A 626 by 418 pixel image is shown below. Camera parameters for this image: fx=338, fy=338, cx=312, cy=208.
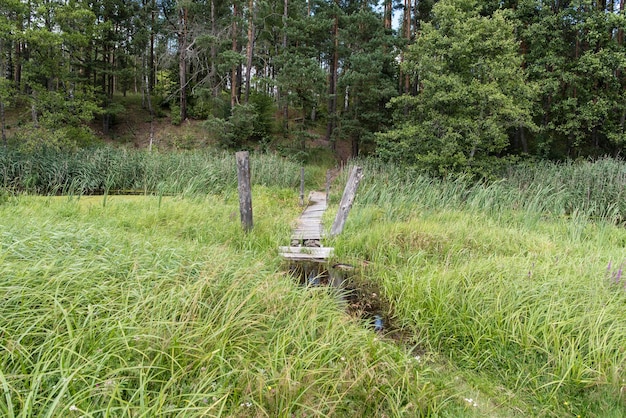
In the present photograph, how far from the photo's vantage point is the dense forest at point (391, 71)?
8.43 metres

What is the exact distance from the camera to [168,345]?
169cm

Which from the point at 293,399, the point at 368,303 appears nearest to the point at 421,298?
the point at 368,303

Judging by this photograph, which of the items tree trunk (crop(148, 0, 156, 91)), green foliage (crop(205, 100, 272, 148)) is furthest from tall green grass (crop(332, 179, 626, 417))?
tree trunk (crop(148, 0, 156, 91))

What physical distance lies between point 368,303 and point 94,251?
2.40 meters

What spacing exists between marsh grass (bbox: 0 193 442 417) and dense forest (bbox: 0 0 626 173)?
721cm

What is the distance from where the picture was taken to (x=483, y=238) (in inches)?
171

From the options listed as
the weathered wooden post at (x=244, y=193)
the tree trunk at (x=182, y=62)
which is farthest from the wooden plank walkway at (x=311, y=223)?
the tree trunk at (x=182, y=62)

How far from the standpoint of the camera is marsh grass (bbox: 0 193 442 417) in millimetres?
1400

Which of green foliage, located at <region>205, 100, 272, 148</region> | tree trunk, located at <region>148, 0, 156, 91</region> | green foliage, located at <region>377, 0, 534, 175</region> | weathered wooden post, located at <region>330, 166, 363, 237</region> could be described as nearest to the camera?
weathered wooden post, located at <region>330, 166, 363, 237</region>

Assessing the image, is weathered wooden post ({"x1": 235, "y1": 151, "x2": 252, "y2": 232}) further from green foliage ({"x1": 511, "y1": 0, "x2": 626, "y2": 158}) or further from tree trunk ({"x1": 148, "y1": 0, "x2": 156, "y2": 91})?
tree trunk ({"x1": 148, "y1": 0, "x2": 156, "y2": 91})

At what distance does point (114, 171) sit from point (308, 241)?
21.5ft

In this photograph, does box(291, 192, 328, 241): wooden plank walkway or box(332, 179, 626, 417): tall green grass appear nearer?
box(332, 179, 626, 417): tall green grass

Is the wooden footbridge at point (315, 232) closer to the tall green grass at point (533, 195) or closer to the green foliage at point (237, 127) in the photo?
the tall green grass at point (533, 195)

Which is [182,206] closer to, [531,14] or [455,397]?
[455,397]
